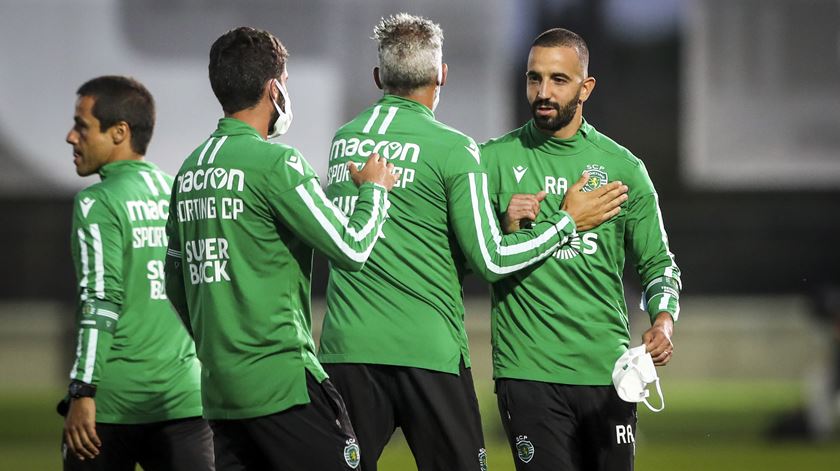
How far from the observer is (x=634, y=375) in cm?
425

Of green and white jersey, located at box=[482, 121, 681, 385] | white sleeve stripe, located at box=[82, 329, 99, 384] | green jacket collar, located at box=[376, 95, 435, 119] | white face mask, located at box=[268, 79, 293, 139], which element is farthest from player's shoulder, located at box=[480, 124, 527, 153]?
white sleeve stripe, located at box=[82, 329, 99, 384]

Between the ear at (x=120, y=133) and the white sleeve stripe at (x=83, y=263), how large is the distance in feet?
1.34

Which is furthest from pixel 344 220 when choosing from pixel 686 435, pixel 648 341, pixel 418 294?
pixel 686 435

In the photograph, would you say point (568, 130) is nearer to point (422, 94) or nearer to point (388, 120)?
point (422, 94)

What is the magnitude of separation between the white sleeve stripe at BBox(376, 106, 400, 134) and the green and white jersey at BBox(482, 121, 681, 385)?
46cm

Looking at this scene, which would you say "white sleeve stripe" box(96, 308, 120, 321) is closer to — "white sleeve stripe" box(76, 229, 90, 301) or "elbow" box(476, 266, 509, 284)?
"white sleeve stripe" box(76, 229, 90, 301)

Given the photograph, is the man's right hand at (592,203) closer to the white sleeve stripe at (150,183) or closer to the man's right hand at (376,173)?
the man's right hand at (376,173)

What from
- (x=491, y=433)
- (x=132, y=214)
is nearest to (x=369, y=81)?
(x=491, y=433)

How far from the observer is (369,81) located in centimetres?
1363

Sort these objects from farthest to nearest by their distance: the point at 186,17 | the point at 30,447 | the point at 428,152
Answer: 1. the point at 186,17
2. the point at 30,447
3. the point at 428,152

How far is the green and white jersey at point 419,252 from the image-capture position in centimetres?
418

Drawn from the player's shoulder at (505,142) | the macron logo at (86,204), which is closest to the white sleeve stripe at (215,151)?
the macron logo at (86,204)

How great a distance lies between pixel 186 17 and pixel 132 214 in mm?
9409

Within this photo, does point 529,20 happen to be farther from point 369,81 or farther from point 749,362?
point 749,362
